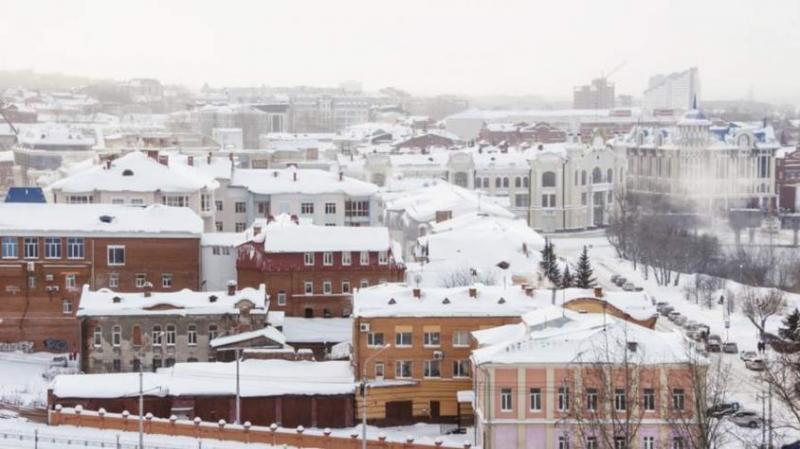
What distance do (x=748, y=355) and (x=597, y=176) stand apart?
19020 millimetres

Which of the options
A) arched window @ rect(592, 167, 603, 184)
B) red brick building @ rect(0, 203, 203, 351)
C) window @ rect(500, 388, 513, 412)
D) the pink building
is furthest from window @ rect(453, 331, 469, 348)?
arched window @ rect(592, 167, 603, 184)

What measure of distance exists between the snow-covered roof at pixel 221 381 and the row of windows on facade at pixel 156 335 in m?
1.21

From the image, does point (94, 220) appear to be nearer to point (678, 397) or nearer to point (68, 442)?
point (68, 442)

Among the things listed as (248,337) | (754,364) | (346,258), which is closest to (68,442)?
(248,337)

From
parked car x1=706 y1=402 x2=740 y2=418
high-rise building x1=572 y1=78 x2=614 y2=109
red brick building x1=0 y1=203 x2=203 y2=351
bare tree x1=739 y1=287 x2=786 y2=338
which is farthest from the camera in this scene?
high-rise building x1=572 y1=78 x2=614 y2=109

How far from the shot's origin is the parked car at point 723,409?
1368 cm

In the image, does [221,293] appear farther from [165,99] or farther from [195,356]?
[165,99]

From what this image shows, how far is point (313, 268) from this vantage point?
20.8 m

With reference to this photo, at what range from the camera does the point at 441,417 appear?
660 inches

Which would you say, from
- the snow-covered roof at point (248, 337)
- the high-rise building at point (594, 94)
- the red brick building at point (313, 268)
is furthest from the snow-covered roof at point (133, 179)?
the high-rise building at point (594, 94)

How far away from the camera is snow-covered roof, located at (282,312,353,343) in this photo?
19.4 metres

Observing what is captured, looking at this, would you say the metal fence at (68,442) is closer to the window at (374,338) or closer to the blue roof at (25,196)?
the window at (374,338)

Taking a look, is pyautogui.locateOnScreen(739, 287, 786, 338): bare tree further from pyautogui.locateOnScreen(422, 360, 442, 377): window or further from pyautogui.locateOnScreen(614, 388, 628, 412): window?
pyautogui.locateOnScreen(614, 388, 628, 412): window

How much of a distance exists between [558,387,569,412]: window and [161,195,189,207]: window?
1159 cm
